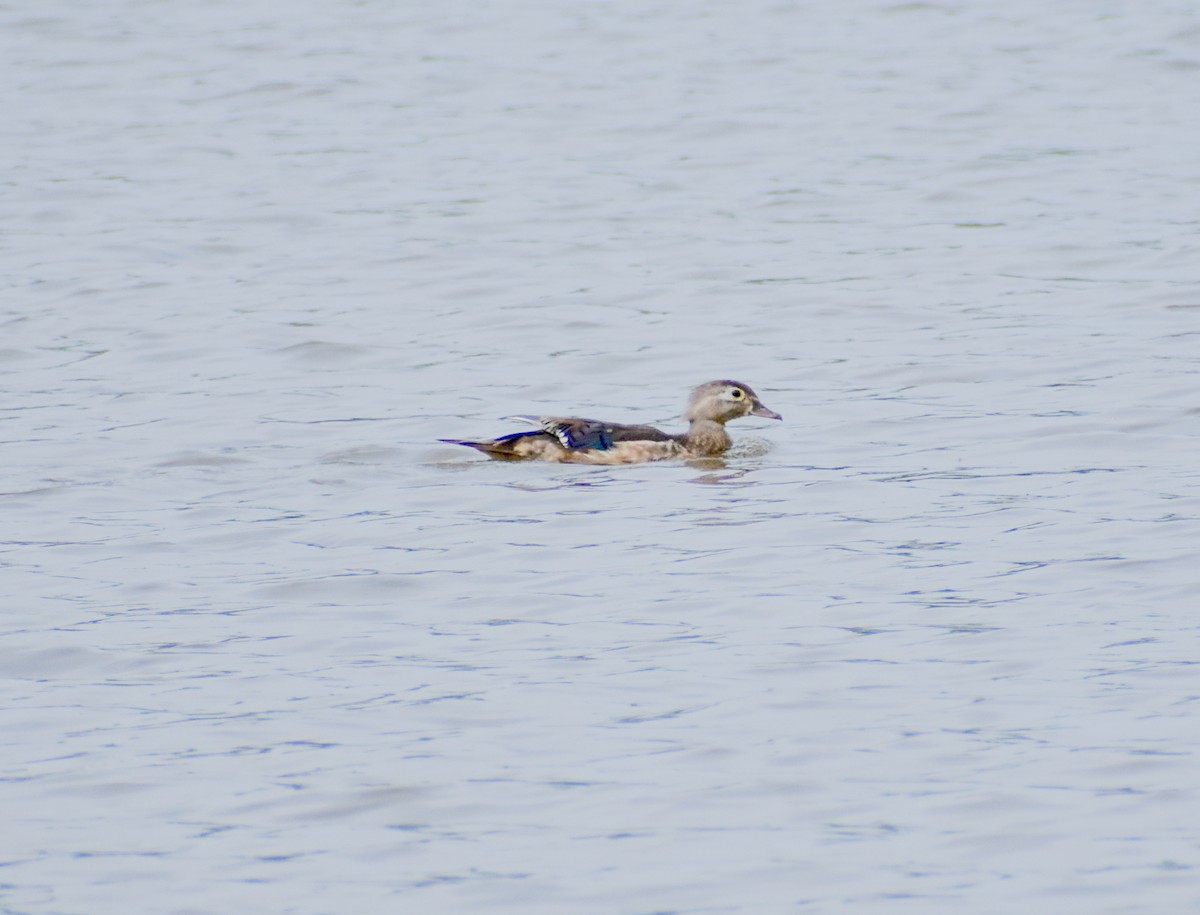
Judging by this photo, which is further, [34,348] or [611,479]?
[34,348]

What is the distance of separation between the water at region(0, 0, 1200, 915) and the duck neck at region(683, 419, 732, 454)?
8.6 inches

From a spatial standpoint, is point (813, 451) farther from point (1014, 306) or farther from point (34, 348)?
point (34, 348)

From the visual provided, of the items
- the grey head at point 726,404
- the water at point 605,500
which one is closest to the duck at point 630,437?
the grey head at point 726,404

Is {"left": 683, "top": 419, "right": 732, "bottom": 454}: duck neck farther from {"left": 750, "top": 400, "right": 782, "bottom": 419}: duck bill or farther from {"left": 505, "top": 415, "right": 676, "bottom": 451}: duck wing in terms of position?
{"left": 505, "top": 415, "right": 676, "bottom": 451}: duck wing

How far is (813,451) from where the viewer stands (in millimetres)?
13625

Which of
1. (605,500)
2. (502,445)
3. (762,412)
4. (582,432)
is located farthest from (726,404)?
(605,500)

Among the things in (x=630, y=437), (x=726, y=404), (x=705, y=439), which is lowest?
(x=705, y=439)

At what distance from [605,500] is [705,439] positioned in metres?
1.55

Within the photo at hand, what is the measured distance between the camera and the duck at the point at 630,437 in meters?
13.5

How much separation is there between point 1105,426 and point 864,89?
1490 cm

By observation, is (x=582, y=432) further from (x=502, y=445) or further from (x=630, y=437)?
(x=502, y=445)

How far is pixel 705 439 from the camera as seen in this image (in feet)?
46.1

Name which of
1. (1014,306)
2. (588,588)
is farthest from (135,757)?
(1014,306)

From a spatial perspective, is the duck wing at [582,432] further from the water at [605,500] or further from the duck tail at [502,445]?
the water at [605,500]
